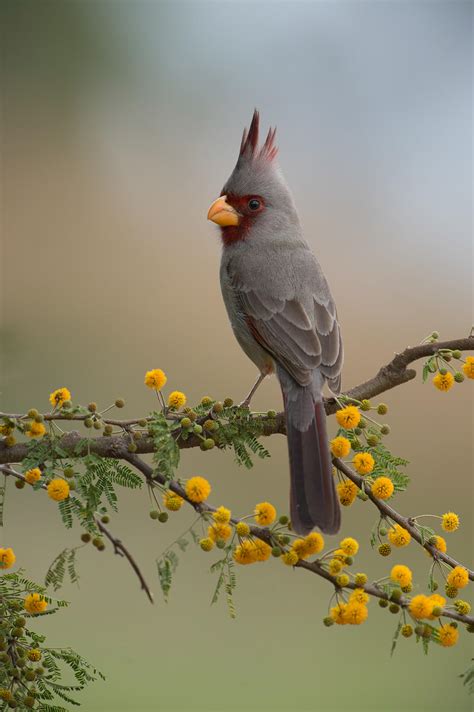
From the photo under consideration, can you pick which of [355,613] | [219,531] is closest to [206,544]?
[219,531]

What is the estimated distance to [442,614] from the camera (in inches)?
46.1

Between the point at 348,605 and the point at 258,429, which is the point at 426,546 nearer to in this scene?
the point at 348,605

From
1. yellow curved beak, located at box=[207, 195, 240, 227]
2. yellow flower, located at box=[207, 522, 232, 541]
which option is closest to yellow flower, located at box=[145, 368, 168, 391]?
yellow flower, located at box=[207, 522, 232, 541]

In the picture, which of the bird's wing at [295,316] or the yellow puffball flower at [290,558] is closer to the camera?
the yellow puffball flower at [290,558]

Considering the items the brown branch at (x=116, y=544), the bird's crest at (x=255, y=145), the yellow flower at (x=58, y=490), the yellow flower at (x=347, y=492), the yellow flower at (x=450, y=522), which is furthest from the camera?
the bird's crest at (x=255, y=145)

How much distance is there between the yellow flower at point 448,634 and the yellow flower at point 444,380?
1.38ft

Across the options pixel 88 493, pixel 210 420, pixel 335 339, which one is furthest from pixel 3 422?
pixel 335 339

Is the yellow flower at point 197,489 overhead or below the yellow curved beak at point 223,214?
A: below

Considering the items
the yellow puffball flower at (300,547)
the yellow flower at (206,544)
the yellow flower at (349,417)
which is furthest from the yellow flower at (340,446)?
the yellow flower at (206,544)

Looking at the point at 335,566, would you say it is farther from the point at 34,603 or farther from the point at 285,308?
the point at 285,308

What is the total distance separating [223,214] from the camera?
2340 millimetres

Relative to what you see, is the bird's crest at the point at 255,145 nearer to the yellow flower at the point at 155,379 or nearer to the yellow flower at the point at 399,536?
the yellow flower at the point at 155,379

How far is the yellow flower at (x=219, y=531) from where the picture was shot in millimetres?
1156

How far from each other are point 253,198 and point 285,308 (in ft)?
1.57
